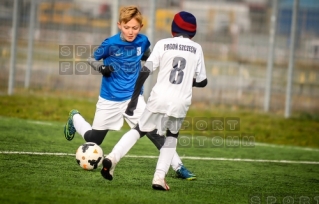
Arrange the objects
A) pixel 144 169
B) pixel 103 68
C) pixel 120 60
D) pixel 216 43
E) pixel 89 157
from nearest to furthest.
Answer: pixel 89 157 → pixel 103 68 → pixel 120 60 → pixel 144 169 → pixel 216 43

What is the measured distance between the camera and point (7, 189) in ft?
19.5

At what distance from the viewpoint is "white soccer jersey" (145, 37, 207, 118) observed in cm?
648

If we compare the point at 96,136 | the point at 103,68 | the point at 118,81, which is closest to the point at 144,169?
the point at 96,136

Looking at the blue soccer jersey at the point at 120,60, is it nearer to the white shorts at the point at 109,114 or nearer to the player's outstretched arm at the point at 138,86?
the white shorts at the point at 109,114

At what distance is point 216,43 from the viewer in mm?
16188

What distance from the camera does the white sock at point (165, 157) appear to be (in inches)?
256

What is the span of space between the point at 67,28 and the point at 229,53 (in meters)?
3.80

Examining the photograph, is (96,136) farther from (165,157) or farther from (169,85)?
(169,85)

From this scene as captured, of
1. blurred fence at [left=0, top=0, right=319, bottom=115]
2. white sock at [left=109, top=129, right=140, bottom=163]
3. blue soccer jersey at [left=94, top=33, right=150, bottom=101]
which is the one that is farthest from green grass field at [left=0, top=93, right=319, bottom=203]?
blurred fence at [left=0, top=0, right=319, bottom=115]

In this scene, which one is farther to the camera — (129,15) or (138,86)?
(129,15)

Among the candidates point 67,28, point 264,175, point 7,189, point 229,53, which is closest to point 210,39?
point 229,53

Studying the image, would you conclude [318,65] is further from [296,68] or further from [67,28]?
[67,28]

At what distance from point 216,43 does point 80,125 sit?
8.75m

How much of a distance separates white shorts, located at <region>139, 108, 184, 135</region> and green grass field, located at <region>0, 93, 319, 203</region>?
58cm
